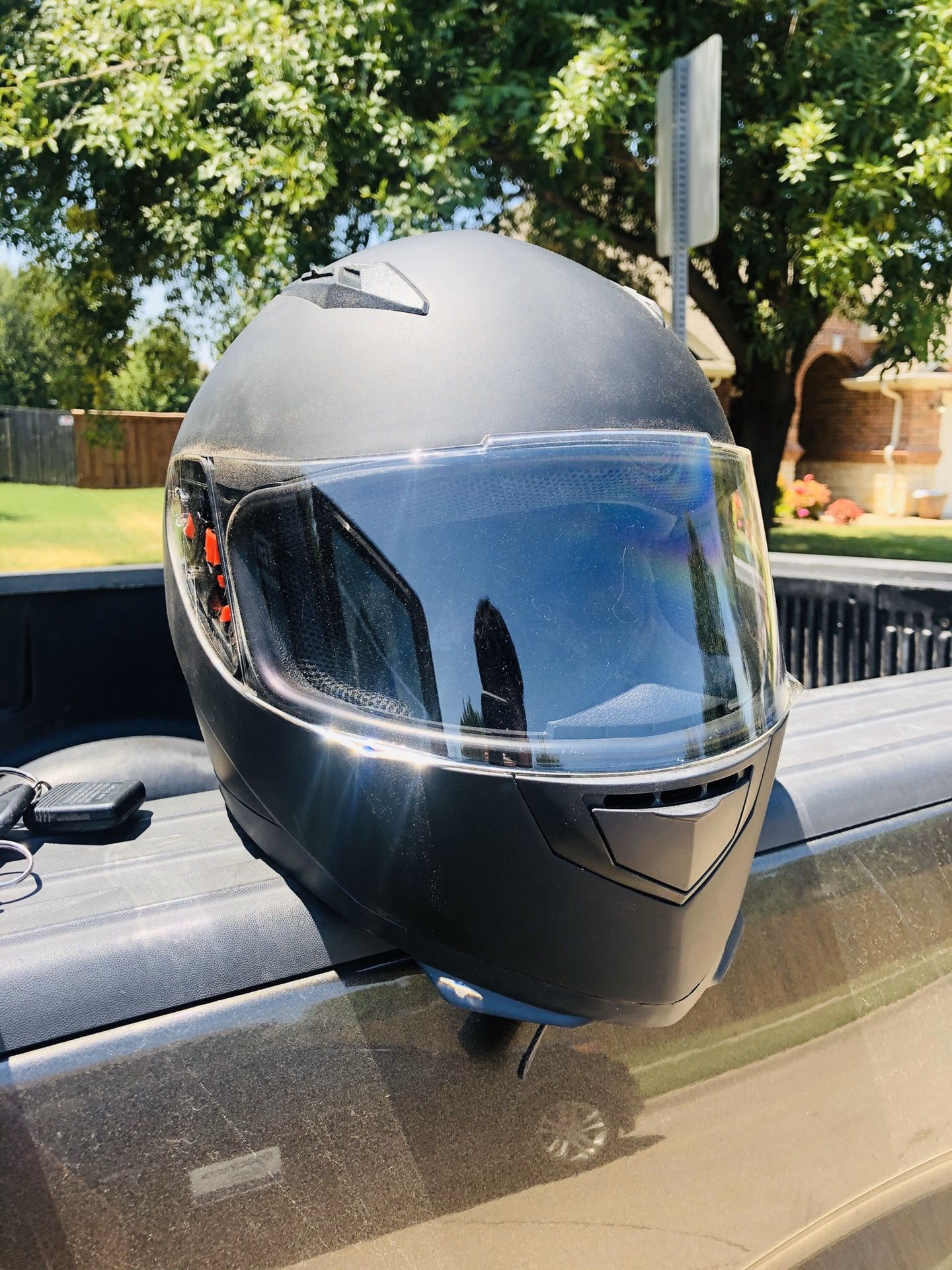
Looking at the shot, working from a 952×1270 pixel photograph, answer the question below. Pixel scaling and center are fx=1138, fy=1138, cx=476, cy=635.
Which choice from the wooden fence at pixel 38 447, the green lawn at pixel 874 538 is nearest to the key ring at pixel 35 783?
the green lawn at pixel 874 538

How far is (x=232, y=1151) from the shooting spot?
1114 millimetres

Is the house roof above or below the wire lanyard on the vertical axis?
above

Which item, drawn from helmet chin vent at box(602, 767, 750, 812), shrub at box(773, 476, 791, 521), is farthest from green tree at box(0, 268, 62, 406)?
helmet chin vent at box(602, 767, 750, 812)

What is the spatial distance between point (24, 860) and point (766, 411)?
35.9ft

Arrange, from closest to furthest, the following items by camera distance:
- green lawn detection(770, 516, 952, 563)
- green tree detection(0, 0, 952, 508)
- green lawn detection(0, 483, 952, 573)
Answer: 1. green tree detection(0, 0, 952, 508)
2. green lawn detection(0, 483, 952, 573)
3. green lawn detection(770, 516, 952, 563)

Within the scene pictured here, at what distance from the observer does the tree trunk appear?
1130cm

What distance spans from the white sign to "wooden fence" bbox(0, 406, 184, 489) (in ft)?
42.0

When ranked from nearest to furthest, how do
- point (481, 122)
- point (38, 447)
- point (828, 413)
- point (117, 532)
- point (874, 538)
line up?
1. point (481, 122)
2. point (117, 532)
3. point (874, 538)
4. point (38, 447)
5. point (828, 413)

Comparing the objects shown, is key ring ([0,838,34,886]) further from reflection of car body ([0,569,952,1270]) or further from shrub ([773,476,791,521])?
shrub ([773,476,791,521])

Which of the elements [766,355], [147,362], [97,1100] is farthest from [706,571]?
[147,362]

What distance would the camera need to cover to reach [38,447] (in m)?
20.5

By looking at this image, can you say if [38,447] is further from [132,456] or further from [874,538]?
[874,538]

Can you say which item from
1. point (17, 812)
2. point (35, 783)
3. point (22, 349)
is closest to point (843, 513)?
point (35, 783)

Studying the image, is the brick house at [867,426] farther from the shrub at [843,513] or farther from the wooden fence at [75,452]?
the wooden fence at [75,452]
